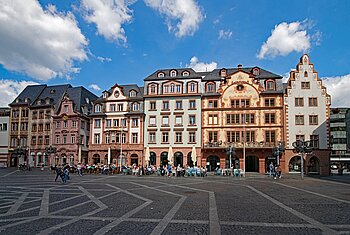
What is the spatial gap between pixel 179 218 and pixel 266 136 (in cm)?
3770

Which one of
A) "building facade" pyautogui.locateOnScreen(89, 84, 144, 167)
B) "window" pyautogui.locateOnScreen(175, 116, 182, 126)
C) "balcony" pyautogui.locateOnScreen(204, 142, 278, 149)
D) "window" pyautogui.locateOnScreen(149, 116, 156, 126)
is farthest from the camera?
"building facade" pyautogui.locateOnScreen(89, 84, 144, 167)

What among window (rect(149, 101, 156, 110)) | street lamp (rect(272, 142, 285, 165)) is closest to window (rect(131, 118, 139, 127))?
window (rect(149, 101, 156, 110))

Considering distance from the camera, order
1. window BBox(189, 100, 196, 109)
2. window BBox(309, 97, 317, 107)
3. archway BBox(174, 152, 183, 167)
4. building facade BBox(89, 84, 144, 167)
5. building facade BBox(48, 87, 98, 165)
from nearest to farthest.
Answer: window BBox(309, 97, 317, 107), archway BBox(174, 152, 183, 167), window BBox(189, 100, 196, 109), building facade BBox(89, 84, 144, 167), building facade BBox(48, 87, 98, 165)

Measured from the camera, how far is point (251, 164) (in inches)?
1852

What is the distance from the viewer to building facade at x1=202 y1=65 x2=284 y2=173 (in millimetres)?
45219

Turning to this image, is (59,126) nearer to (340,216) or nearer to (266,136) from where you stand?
(266,136)

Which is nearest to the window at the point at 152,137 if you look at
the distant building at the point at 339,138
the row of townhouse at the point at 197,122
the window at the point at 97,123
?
the row of townhouse at the point at 197,122

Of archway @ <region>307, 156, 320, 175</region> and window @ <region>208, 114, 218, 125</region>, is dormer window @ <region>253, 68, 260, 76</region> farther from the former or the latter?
archway @ <region>307, 156, 320, 175</region>

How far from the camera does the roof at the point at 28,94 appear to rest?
60306 millimetres

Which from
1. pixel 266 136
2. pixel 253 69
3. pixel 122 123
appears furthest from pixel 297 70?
pixel 122 123

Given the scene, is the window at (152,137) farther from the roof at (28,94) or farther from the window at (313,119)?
the roof at (28,94)

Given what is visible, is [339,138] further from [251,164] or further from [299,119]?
[251,164]

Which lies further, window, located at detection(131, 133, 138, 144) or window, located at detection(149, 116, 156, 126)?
window, located at detection(131, 133, 138, 144)

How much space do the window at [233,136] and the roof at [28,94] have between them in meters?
Result: 41.3
